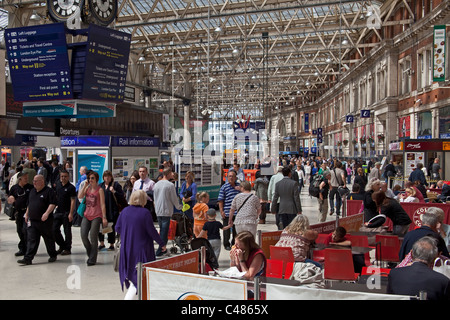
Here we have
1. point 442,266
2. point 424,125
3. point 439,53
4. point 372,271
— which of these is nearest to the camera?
point 442,266

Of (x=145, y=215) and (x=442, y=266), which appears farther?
(x=145, y=215)

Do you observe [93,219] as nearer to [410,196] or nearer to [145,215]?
[145,215]

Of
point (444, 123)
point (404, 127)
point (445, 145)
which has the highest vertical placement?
point (404, 127)

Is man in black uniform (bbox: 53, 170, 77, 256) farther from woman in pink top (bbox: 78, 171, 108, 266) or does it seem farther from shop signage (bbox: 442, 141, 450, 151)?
shop signage (bbox: 442, 141, 450, 151)

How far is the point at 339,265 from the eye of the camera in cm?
657

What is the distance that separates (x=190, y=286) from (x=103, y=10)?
1073cm

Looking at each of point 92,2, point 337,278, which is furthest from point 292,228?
point 92,2

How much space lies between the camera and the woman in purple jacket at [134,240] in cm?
622

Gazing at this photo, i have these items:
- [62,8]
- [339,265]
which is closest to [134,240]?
[339,265]

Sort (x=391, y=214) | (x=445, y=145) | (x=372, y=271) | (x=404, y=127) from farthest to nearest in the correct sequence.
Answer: (x=404, y=127) < (x=445, y=145) < (x=391, y=214) < (x=372, y=271)

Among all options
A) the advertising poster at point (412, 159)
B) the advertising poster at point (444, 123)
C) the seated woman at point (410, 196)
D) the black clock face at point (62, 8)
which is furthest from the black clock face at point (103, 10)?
the advertising poster at point (444, 123)

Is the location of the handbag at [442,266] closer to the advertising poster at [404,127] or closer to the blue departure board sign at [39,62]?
the blue departure board sign at [39,62]

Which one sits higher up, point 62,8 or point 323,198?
point 62,8
